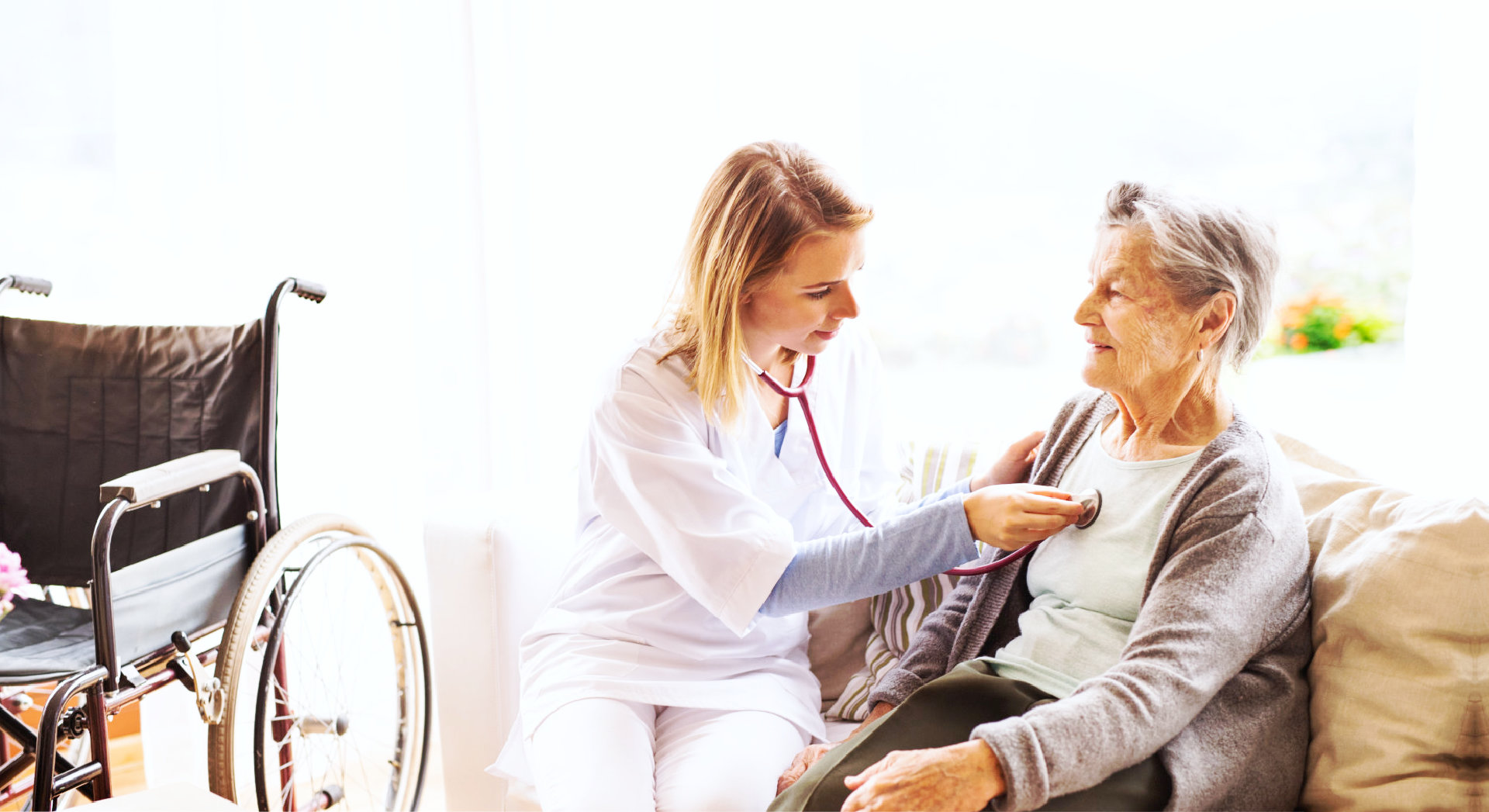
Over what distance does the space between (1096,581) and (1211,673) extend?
199 mm

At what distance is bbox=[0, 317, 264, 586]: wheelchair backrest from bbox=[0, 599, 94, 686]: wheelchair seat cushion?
75mm

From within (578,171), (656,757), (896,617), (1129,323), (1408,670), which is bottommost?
(656,757)

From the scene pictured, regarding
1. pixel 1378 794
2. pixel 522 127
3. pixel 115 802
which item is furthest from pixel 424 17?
pixel 1378 794

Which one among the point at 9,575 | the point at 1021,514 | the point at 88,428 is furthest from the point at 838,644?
the point at 88,428

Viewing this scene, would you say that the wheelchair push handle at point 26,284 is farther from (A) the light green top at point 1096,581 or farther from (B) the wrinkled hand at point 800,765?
(A) the light green top at point 1096,581

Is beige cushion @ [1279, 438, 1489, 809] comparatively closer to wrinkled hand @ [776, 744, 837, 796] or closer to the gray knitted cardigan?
the gray knitted cardigan

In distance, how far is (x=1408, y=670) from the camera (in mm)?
1094

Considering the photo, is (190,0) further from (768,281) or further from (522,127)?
(768,281)

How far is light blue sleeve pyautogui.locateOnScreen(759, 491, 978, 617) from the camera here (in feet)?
4.15

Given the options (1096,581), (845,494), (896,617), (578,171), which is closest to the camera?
(1096,581)

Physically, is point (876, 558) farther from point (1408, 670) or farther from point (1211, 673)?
point (1408, 670)

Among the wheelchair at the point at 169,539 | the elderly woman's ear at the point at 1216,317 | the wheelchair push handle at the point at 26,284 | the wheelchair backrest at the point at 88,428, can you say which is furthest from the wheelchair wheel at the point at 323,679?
the elderly woman's ear at the point at 1216,317

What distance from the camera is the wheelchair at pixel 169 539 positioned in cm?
149

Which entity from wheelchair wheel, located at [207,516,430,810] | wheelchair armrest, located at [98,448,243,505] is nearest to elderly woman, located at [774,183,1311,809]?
wheelchair wheel, located at [207,516,430,810]
